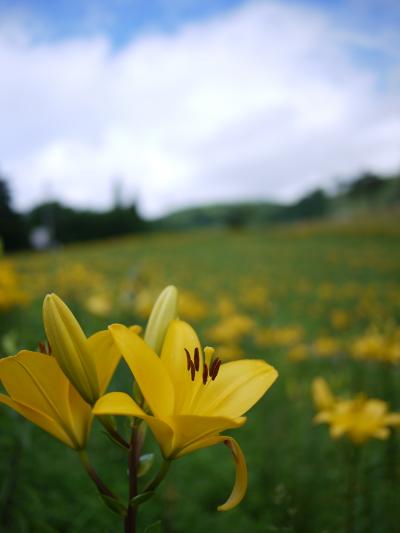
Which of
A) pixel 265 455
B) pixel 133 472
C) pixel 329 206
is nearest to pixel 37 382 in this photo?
pixel 133 472

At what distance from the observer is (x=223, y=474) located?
5.74 feet

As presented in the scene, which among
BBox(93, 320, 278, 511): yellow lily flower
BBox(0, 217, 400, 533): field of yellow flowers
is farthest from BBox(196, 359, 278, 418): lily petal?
BBox(0, 217, 400, 533): field of yellow flowers

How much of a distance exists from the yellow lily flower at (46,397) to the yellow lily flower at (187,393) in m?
0.09

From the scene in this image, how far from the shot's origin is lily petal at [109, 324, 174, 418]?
43 centimetres

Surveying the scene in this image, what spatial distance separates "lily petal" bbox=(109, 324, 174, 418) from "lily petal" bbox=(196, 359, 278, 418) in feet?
0.23

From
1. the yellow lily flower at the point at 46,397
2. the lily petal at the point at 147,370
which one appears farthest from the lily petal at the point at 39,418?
the lily petal at the point at 147,370

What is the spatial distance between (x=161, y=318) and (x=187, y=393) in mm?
97

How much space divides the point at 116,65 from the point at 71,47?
0.54 ft

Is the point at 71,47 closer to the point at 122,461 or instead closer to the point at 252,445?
the point at 122,461

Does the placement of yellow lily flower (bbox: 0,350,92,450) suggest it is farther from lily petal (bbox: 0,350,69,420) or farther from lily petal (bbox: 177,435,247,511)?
lily petal (bbox: 177,435,247,511)

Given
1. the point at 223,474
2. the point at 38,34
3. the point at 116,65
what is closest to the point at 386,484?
the point at 223,474

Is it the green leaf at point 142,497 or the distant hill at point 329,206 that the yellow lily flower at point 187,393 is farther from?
the distant hill at point 329,206

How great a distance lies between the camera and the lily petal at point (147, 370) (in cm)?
43

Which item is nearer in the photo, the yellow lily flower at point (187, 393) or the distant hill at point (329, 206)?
the yellow lily flower at point (187, 393)
